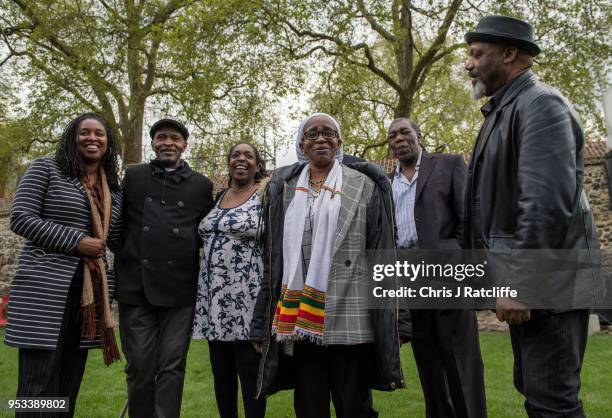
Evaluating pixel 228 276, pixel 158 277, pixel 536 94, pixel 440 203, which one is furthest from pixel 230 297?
pixel 536 94

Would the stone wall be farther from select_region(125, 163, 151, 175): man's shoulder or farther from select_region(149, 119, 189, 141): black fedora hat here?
select_region(125, 163, 151, 175): man's shoulder

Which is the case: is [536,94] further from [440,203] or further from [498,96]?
[440,203]

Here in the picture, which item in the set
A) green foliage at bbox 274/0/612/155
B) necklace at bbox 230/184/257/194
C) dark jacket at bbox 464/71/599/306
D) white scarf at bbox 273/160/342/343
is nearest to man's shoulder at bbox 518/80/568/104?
dark jacket at bbox 464/71/599/306

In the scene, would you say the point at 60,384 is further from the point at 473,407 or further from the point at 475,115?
the point at 475,115

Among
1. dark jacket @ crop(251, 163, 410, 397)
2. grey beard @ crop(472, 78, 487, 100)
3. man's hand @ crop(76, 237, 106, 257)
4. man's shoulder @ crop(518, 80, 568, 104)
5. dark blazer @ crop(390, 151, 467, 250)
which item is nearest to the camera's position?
man's shoulder @ crop(518, 80, 568, 104)

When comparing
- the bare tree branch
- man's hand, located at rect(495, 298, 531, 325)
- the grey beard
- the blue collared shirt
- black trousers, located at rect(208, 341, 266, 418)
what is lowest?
black trousers, located at rect(208, 341, 266, 418)

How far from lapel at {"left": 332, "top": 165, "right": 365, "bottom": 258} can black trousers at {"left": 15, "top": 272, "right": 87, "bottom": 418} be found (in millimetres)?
1687

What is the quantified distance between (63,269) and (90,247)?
0.66ft

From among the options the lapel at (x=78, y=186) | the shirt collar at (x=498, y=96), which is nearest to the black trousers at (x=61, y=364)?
the lapel at (x=78, y=186)

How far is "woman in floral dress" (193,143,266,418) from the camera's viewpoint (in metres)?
3.73

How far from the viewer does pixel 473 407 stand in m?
3.53

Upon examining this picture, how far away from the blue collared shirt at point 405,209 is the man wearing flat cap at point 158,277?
1492 millimetres

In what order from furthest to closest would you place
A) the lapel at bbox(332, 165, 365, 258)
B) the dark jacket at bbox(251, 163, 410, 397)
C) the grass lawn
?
the grass lawn < the lapel at bbox(332, 165, 365, 258) < the dark jacket at bbox(251, 163, 410, 397)

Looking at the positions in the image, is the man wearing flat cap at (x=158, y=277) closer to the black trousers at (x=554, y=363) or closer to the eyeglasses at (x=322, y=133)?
the eyeglasses at (x=322, y=133)
